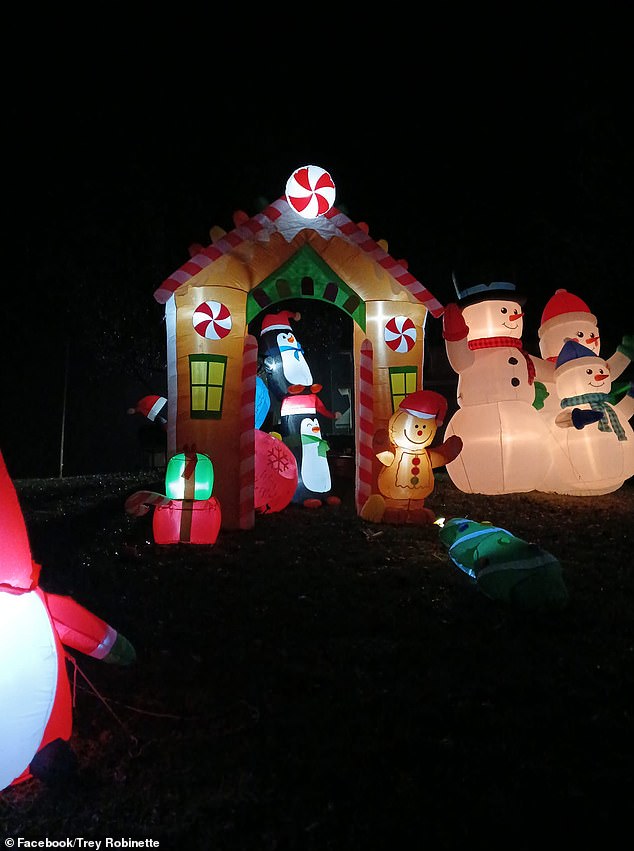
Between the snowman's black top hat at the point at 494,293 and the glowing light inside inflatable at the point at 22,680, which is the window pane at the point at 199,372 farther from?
the glowing light inside inflatable at the point at 22,680

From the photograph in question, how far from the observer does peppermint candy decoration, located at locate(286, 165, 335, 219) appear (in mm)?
8445

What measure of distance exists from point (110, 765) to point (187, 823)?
0.54 meters

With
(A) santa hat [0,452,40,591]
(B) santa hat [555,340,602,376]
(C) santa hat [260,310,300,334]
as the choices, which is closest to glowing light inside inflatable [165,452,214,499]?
(C) santa hat [260,310,300,334]

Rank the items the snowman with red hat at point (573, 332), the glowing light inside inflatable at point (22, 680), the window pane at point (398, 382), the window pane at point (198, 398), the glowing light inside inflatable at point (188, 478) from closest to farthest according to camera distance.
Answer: the glowing light inside inflatable at point (22, 680)
the glowing light inside inflatable at point (188, 478)
the window pane at point (198, 398)
the window pane at point (398, 382)
the snowman with red hat at point (573, 332)

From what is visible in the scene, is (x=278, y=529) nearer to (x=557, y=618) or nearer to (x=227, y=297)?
(x=227, y=297)

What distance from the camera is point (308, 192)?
333 inches

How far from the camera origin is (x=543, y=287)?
580 inches

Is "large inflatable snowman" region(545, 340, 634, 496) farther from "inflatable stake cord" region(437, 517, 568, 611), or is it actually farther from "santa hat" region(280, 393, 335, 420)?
"inflatable stake cord" region(437, 517, 568, 611)

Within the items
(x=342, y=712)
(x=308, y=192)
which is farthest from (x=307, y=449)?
(x=342, y=712)

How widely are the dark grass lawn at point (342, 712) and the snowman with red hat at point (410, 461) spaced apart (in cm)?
188

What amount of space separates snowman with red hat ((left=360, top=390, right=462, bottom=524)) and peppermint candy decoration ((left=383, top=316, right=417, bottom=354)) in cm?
110

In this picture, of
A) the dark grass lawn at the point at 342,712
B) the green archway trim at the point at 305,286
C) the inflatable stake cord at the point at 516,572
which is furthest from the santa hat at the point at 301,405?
the inflatable stake cord at the point at 516,572

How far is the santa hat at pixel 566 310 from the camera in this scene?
10.2 meters

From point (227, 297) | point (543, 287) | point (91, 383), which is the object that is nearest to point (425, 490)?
point (227, 297)
